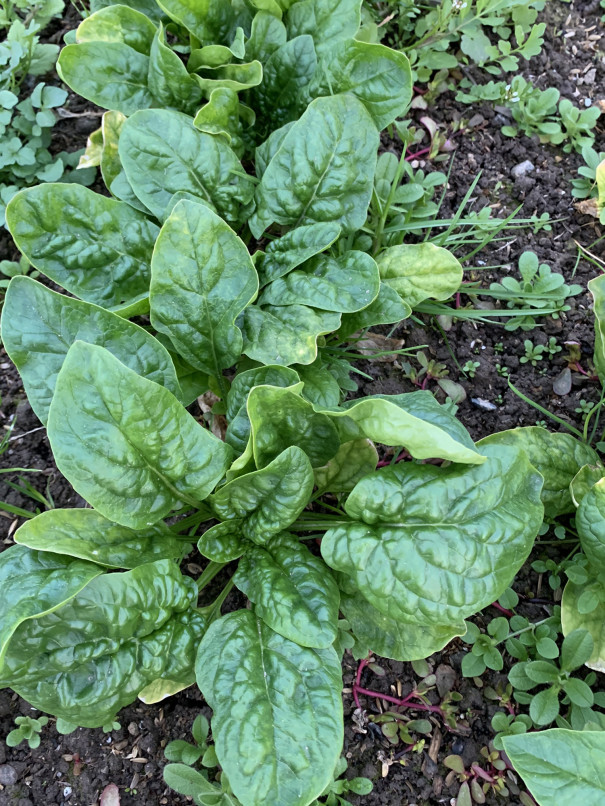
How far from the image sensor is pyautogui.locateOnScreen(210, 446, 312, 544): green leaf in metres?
1.85

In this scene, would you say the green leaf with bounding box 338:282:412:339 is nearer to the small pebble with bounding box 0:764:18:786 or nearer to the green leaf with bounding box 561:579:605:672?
the green leaf with bounding box 561:579:605:672

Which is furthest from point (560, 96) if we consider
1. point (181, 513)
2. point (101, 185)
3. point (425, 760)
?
point (425, 760)

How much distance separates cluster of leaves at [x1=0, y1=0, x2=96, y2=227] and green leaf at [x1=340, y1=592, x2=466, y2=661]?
2139mm

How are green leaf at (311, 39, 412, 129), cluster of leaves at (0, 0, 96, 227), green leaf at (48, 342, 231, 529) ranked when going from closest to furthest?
green leaf at (48, 342, 231, 529)
green leaf at (311, 39, 412, 129)
cluster of leaves at (0, 0, 96, 227)

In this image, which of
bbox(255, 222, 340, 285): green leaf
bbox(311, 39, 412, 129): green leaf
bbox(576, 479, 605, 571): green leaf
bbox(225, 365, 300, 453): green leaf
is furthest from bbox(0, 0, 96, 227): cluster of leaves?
bbox(576, 479, 605, 571): green leaf

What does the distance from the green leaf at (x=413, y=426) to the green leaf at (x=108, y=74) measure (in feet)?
5.13

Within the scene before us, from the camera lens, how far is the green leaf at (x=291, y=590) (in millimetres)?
1803

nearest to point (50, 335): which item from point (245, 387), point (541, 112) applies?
point (245, 387)

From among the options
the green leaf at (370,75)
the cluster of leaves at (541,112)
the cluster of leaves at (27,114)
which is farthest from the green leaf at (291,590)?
the cluster of leaves at (541,112)

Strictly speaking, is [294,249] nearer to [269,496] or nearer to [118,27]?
[269,496]

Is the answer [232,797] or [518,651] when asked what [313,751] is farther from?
[518,651]

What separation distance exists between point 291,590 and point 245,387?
2.12ft

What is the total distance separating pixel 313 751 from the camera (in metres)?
1.67

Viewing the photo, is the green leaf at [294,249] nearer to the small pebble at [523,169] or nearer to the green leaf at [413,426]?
the green leaf at [413,426]
